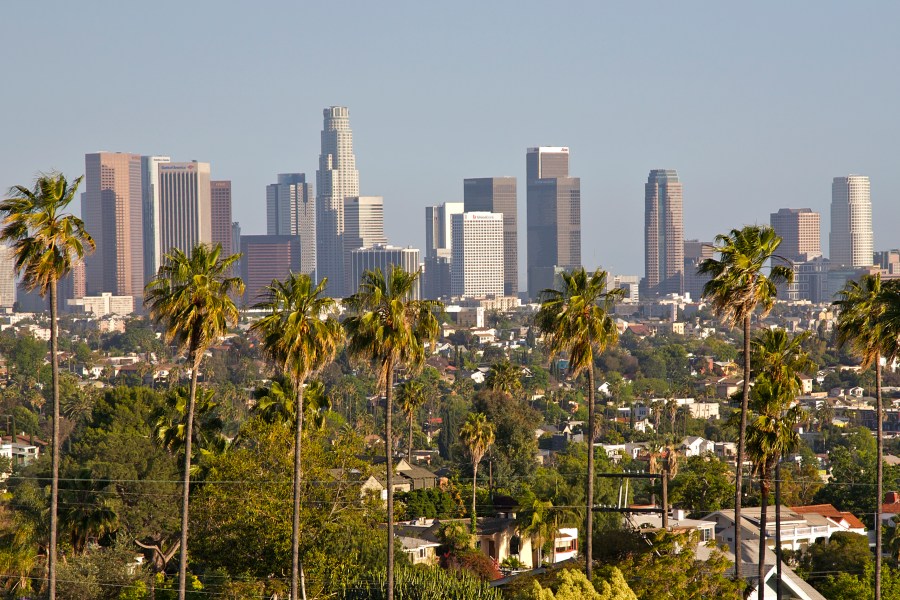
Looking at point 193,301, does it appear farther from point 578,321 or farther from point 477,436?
point 477,436

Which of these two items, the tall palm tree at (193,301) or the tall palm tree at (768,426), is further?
the tall palm tree at (768,426)

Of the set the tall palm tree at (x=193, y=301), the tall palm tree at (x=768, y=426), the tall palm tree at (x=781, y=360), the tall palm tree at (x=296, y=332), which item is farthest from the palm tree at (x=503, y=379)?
the tall palm tree at (x=193, y=301)

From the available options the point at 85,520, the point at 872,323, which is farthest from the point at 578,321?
the point at 85,520

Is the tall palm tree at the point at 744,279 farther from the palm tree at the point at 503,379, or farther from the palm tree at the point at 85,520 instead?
the palm tree at the point at 503,379

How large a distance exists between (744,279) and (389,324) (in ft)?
29.3

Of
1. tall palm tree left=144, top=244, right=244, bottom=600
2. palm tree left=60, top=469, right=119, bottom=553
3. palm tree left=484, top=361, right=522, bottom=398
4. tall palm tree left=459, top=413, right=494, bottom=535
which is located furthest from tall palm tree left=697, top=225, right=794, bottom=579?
palm tree left=484, top=361, right=522, bottom=398

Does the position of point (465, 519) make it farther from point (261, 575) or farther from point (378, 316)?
point (378, 316)

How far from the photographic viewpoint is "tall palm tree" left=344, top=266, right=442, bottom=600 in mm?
36812

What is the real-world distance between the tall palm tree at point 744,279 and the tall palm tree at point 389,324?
7106 millimetres

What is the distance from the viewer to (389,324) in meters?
36.9

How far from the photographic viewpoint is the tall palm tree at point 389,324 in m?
36.8

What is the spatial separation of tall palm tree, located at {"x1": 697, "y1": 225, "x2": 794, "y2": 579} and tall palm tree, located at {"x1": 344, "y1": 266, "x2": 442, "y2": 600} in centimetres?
711

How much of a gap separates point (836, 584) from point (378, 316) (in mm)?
20182

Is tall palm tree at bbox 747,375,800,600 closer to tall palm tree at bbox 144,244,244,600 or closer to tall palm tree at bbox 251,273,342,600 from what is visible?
tall palm tree at bbox 251,273,342,600
